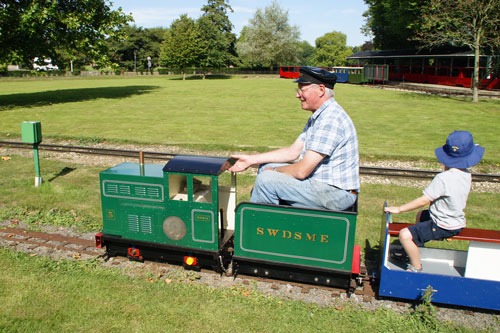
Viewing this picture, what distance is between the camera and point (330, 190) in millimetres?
4562

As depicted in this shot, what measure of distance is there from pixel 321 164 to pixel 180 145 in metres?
9.70

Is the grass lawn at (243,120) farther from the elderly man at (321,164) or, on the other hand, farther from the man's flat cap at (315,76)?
the man's flat cap at (315,76)

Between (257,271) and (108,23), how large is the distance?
25.2 meters

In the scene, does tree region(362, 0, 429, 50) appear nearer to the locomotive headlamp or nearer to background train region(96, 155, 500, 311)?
background train region(96, 155, 500, 311)

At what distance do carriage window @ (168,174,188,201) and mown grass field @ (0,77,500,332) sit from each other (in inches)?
47.3

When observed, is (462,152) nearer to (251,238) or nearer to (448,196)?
(448,196)

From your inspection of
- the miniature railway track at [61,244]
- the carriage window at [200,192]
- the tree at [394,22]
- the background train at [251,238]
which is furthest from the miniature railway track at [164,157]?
the tree at [394,22]

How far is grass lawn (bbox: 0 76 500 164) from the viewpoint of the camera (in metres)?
14.6

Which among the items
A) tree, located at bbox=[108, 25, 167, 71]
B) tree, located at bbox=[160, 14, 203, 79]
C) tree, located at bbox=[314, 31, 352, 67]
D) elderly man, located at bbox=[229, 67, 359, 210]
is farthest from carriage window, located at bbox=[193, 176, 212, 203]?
tree, located at bbox=[314, 31, 352, 67]

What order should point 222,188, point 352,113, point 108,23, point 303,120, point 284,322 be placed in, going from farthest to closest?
point 108,23 < point 352,113 < point 303,120 < point 222,188 < point 284,322

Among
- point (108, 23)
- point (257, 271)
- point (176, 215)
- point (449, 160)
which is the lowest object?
point (257, 271)

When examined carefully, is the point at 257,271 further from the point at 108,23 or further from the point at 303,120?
the point at 108,23

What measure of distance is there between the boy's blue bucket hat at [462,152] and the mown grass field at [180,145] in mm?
1918

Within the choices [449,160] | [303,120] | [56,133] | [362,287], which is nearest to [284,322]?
[362,287]
